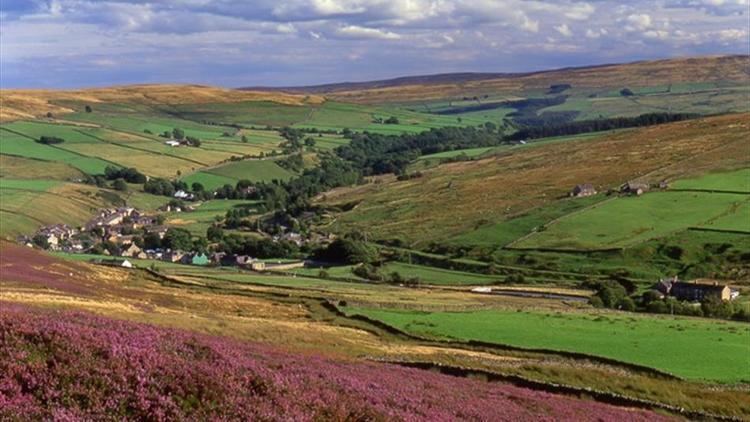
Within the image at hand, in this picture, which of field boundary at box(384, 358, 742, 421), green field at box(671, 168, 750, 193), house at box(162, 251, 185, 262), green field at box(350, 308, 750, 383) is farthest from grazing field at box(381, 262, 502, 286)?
field boundary at box(384, 358, 742, 421)

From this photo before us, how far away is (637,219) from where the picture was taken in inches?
4141

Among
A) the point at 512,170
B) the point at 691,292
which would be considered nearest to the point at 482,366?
the point at 691,292

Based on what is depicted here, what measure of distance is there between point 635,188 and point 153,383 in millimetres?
119184


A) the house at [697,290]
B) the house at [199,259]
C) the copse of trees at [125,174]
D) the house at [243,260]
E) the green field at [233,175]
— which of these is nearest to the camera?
the house at [697,290]

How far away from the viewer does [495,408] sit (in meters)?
16.4

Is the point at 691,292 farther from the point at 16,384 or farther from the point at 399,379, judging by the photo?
the point at 16,384

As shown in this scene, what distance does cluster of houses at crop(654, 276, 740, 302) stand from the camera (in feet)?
241

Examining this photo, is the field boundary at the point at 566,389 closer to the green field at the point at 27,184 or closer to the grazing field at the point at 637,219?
the grazing field at the point at 637,219

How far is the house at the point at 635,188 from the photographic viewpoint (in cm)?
11962

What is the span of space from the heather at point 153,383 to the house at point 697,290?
65294 millimetres

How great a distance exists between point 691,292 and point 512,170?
9619cm

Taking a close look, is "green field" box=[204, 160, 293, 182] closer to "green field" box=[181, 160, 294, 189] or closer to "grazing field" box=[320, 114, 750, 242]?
"green field" box=[181, 160, 294, 189]

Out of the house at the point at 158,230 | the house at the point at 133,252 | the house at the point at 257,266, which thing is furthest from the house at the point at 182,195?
the house at the point at 257,266

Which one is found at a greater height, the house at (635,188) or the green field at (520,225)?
the house at (635,188)
